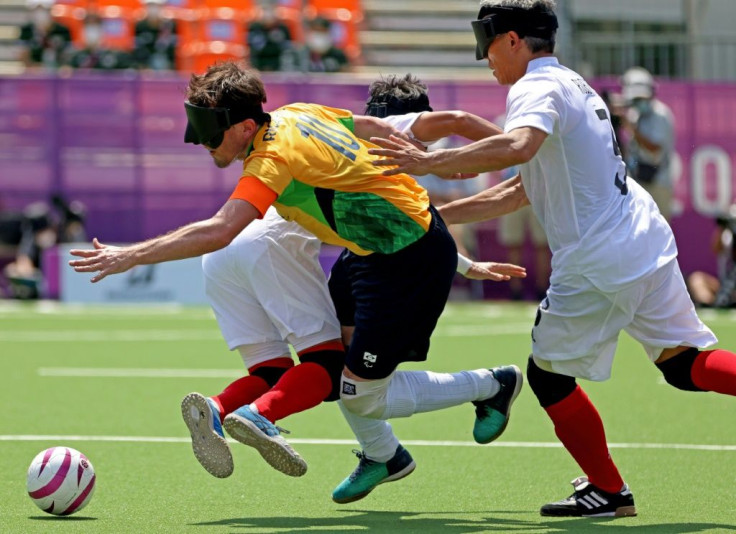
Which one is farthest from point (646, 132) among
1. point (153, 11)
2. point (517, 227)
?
point (153, 11)

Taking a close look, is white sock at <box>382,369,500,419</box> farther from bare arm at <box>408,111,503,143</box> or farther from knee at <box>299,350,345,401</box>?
bare arm at <box>408,111,503,143</box>

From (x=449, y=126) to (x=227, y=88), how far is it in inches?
37.7

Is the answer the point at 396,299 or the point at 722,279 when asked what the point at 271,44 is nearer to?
the point at 722,279

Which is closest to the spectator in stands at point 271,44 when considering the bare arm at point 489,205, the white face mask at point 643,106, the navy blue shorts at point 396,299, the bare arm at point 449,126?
the white face mask at point 643,106

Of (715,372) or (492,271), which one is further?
(492,271)

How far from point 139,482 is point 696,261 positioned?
12817 mm

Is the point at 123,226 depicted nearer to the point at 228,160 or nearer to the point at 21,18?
the point at 21,18

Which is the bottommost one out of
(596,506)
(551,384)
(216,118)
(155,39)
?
(596,506)

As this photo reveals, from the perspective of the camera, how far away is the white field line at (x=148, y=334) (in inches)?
528

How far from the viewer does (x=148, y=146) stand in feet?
61.1

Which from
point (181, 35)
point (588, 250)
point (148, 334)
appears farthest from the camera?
point (181, 35)

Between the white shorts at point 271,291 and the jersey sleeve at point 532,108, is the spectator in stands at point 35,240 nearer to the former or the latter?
the white shorts at point 271,291

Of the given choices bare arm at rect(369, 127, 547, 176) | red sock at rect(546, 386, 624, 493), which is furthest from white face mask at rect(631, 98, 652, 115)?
bare arm at rect(369, 127, 547, 176)

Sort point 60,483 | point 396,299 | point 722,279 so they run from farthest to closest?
point 722,279, point 396,299, point 60,483
